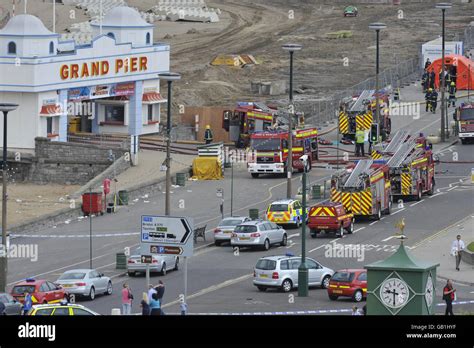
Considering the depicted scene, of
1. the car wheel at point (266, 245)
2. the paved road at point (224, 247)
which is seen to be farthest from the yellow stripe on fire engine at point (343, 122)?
the car wheel at point (266, 245)

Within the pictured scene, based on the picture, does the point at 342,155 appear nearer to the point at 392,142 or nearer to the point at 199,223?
the point at 392,142

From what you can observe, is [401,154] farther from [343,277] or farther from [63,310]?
[63,310]

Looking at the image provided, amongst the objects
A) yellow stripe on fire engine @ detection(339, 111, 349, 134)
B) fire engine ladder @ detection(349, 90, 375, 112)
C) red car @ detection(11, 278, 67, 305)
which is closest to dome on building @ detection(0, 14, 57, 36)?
yellow stripe on fire engine @ detection(339, 111, 349, 134)

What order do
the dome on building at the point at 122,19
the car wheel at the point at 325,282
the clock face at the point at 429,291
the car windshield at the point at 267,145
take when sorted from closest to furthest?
1. the clock face at the point at 429,291
2. the car wheel at the point at 325,282
3. the car windshield at the point at 267,145
4. the dome on building at the point at 122,19

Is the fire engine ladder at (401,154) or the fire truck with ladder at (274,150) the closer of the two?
the fire engine ladder at (401,154)

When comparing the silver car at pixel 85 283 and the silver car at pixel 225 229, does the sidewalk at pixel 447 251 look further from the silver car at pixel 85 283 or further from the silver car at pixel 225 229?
the silver car at pixel 85 283

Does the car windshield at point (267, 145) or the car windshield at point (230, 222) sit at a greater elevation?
the car windshield at point (267, 145)

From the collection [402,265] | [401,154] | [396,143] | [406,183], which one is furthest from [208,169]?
[402,265]

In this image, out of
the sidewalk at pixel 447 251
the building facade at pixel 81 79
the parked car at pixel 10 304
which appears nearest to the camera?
the parked car at pixel 10 304

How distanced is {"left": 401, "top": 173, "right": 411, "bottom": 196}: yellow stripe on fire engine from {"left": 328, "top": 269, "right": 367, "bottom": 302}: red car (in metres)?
20.0

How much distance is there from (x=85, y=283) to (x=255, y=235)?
1063cm

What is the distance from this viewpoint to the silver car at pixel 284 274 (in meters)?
47.6

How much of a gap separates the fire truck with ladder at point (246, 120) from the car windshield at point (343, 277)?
3385 centimetres

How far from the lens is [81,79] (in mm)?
79062
